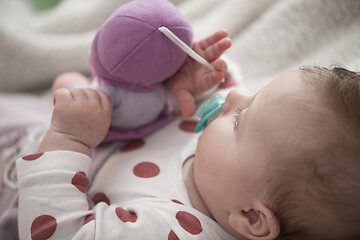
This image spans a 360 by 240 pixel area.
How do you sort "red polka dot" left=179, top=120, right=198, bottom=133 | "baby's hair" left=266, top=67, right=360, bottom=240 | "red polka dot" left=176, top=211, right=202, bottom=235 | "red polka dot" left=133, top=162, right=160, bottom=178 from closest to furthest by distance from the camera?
"baby's hair" left=266, top=67, right=360, bottom=240 → "red polka dot" left=176, top=211, right=202, bottom=235 → "red polka dot" left=133, top=162, right=160, bottom=178 → "red polka dot" left=179, top=120, right=198, bottom=133

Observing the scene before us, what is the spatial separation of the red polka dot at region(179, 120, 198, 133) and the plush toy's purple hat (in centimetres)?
22

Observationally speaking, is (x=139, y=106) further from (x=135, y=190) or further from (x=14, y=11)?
(x=14, y=11)

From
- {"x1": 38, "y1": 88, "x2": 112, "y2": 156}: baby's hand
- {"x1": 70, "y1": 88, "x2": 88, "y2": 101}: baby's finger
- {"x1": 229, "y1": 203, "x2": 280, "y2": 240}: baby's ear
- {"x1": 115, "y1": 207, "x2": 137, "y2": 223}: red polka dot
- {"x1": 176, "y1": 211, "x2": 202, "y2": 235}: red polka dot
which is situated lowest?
{"x1": 115, "y1": 207, "x2": 137, "y2": 223}: red polka dot

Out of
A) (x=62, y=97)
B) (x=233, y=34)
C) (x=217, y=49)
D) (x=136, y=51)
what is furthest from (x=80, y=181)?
(x=233, y=34)

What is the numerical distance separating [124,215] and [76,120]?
0.21 m

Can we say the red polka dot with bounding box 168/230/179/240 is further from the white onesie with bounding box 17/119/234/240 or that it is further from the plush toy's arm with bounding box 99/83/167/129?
the plush toy's arm with bounding box 99/83/167/129

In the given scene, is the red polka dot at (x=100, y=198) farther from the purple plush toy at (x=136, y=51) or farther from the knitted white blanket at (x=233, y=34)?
the knitted white blanket at (x=233, y=34)

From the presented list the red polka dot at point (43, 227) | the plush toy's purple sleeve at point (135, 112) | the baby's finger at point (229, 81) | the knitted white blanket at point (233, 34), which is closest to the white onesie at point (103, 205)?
the red polka dot at point (43, 227)

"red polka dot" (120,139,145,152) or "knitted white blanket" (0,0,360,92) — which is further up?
"knitted white blanket" (0,0,360,92)

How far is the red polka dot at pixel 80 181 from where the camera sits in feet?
2.10

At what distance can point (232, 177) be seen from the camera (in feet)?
1.97

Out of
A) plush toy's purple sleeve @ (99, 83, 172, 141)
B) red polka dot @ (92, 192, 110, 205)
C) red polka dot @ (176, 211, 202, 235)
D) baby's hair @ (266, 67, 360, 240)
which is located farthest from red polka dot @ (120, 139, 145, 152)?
baby's hair @ (266, 67, 360, 240)

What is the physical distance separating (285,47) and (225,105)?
1.27 feet

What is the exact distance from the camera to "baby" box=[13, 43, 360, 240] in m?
0.53
